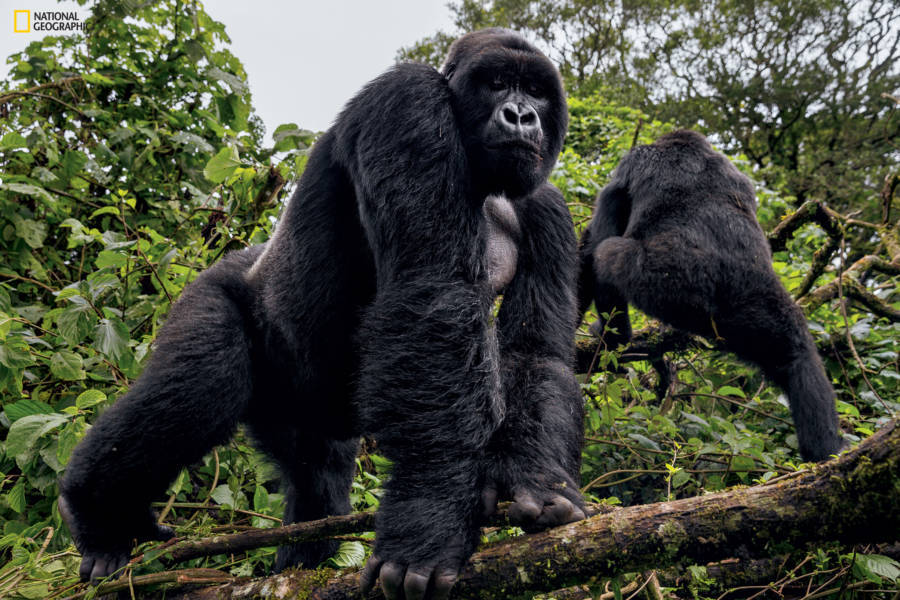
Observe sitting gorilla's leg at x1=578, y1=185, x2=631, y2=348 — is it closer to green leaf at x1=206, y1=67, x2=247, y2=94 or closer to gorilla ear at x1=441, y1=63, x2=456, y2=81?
gorilla ear at x1=441, y1=63, x2=456, y2=81

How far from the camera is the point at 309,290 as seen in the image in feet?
8.45

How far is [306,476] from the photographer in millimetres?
2979

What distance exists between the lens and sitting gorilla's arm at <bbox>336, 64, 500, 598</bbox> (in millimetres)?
1845

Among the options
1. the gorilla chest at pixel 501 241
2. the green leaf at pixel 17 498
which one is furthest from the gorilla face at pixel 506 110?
Answer: the green leaf at pixel 17 498

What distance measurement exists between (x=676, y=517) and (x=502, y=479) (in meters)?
0.64

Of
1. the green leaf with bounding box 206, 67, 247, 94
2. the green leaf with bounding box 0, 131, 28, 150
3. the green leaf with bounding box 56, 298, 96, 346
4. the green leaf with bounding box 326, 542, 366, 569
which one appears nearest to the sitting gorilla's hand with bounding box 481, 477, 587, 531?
the green leaf with bounding box 326, 542, 366, 569

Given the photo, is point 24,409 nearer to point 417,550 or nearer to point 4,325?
point 4,325

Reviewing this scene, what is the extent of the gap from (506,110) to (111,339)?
73.6 inches

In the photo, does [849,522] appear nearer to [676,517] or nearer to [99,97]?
[676,517]

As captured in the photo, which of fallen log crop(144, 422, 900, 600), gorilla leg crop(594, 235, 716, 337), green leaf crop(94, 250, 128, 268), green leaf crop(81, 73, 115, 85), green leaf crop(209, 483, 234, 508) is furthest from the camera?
green leaf crop(81, 73, 115, 85)

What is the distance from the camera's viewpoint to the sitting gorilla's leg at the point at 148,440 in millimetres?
2285

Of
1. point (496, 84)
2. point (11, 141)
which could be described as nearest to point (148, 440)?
point (496, 84)

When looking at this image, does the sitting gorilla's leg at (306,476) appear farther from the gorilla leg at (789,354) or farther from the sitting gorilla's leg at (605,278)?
the gorilla leg at (789,354)

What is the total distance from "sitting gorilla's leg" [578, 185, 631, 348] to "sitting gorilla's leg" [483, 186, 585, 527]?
2.07m
